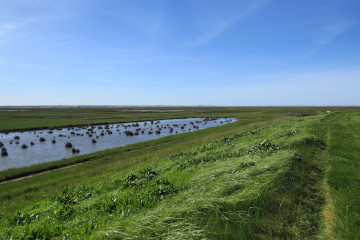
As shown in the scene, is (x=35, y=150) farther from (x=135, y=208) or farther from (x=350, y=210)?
(x=350, y=210)

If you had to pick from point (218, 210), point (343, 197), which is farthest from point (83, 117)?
point (343, 197)

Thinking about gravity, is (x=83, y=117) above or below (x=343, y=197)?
below

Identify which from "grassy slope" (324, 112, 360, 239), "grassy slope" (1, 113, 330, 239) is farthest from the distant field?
"grassy slope" (324, 112, 360, 239)

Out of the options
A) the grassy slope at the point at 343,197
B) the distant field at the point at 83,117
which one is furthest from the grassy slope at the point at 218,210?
the distant field at the point at 83,117

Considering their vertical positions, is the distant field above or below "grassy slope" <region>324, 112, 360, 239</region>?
below

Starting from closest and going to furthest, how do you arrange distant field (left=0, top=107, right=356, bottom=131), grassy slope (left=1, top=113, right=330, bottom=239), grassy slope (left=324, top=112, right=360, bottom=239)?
grassy slope (left=324, top=112, right=360, bottom=239) < grassy slope (left=1, top=113, right=330, bottom=239) < distant field (left=0, top=107, right=356, bottom=131)

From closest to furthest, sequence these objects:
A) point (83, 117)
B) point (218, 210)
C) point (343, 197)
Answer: point (218, 210) → point (343, 197) → point (83, 117)

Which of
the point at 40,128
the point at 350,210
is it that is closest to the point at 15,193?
the point at 350,210

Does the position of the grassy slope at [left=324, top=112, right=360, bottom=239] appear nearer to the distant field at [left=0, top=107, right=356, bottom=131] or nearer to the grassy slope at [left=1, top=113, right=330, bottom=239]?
the grassy slope at [left=1, top=113, right=330, bottom=239]

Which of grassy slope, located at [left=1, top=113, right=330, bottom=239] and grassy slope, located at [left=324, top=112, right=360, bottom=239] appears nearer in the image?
grassy slope, located at [left=324, top=112, right=360, bottom=239]

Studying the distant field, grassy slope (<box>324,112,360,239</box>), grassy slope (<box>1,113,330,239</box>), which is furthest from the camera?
the distant field

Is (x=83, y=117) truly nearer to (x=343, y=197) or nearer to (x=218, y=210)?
(x=218, y=210)

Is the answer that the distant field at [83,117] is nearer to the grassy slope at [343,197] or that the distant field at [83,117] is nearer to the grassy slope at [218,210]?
the grassy slope at [218,210]

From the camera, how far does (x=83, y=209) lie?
689 centimetres
